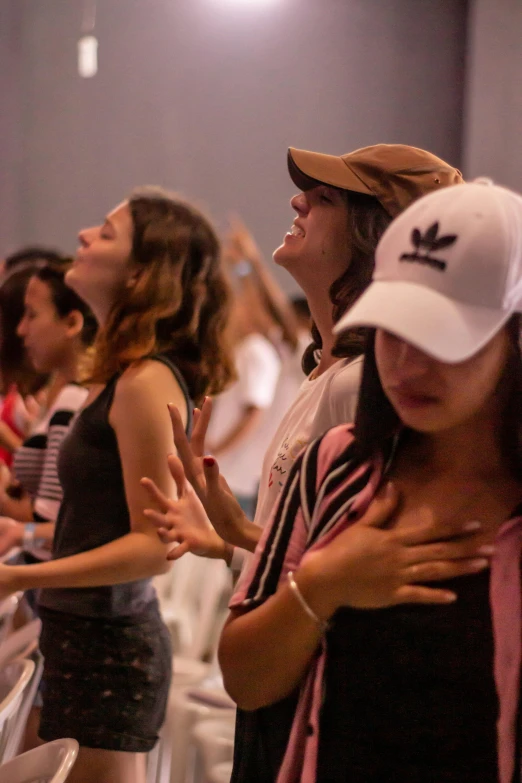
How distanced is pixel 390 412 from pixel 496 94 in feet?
12.6

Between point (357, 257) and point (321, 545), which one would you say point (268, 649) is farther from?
point (357, 257)

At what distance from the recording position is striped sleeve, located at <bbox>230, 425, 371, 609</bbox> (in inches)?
34.7

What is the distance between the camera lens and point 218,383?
180cm

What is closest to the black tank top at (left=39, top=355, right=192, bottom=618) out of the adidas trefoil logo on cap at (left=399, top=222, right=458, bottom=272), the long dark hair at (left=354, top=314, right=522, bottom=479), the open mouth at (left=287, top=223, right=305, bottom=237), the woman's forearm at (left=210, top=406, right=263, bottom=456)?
the open mouth at (left=287, top=223, right=305, bottom=237)

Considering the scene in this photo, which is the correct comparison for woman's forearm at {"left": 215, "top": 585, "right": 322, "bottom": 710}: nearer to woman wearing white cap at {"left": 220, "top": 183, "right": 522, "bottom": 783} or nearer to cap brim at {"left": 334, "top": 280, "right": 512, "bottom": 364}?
woman wearing white cap at {"left": 220, "top": 183, "right": 522, "bottom": 783}

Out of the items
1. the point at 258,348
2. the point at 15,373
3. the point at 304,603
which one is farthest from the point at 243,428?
the point at 304,603

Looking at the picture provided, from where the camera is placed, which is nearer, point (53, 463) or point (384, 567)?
point (384, 567)

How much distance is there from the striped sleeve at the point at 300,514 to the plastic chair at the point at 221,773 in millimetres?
1275

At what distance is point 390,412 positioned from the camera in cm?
90

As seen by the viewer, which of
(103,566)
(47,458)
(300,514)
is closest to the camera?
(300,514)

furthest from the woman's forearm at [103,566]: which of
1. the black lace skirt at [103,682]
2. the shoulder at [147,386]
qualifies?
the shoulder at [147,386]

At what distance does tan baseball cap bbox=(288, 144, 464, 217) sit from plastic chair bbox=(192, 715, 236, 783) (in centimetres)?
141

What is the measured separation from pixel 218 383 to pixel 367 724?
3.40 feet

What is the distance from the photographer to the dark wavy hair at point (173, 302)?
169 cm
